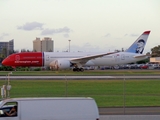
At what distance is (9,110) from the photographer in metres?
11.9

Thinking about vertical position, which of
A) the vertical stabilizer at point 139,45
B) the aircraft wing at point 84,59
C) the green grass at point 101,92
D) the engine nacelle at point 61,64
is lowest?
the green grass at point 101,92

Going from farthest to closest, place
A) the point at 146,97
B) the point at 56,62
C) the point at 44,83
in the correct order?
the point at 56,62 < the point at 44,83 < the point at 146,97

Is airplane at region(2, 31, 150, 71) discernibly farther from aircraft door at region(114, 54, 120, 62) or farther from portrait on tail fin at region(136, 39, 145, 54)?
portrait on tail fin at region(136, 39, 145, 54)

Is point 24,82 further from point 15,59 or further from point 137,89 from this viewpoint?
point 15,59

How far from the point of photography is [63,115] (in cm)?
1133

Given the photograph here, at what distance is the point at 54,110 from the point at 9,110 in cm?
158

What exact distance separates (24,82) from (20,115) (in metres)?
20.7

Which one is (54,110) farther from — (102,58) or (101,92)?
(102,58)

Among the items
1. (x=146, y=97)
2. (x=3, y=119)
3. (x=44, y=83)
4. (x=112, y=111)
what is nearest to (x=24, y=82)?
(x=44, y=83)

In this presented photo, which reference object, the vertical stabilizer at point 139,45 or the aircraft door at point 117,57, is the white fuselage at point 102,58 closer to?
the aircraft door at point 117,57

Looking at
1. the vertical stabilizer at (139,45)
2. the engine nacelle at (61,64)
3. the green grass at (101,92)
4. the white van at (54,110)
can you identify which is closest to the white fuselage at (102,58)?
the engine nacelle at (61,64)

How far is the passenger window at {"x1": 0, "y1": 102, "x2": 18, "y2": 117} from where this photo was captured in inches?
452

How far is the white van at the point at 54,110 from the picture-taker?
11219 millimetres

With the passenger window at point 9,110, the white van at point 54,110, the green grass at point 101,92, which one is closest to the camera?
the white van at point 54,110
